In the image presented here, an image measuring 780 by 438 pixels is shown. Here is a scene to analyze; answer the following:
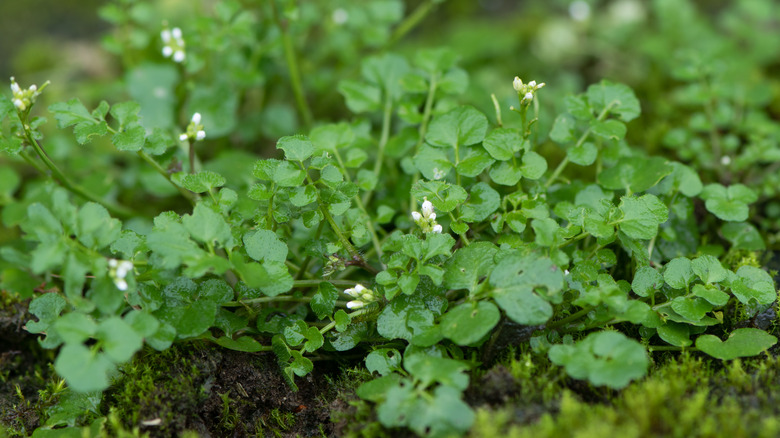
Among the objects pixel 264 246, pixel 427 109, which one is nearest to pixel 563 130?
pixel 427 109

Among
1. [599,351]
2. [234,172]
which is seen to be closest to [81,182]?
[234,172]

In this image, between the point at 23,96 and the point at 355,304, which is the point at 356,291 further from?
the point at 23,96

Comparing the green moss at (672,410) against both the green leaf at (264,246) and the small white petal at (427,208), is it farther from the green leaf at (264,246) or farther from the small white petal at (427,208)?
the green leaf at (264,246)

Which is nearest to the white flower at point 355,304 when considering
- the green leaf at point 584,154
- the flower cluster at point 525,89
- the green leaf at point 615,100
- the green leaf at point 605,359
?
the green leaf at point 605,359

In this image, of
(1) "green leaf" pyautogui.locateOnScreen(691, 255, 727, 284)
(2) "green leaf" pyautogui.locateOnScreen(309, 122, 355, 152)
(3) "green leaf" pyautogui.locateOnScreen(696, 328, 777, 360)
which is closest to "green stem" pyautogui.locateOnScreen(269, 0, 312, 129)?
(2) "green leaf" pyautogui.locateOnScreen(309, 122, 355, 152)

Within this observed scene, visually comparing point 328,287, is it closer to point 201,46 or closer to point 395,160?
point 395,160
